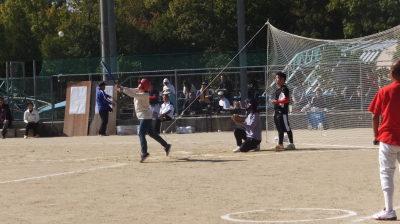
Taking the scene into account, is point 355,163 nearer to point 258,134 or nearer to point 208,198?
point 258,134

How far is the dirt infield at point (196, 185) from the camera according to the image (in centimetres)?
1092

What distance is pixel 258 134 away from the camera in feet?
65.5

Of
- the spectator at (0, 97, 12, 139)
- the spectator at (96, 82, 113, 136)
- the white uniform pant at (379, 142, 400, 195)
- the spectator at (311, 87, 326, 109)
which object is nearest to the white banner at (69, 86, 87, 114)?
the spectator at (96, 82, 113, 136)

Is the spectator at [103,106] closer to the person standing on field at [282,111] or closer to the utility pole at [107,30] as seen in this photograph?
the utility pole at [107,30]

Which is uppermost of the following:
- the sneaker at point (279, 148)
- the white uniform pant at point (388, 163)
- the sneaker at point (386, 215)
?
the white uniform pant at point (388, 163)

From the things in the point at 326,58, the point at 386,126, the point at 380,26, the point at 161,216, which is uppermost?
the point at 380,26

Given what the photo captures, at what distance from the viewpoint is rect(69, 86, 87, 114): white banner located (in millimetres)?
32406

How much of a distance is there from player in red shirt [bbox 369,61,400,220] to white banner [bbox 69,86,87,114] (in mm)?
22990

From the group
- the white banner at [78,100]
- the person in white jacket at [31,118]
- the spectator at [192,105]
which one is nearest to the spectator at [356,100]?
the spectator at [192,105]

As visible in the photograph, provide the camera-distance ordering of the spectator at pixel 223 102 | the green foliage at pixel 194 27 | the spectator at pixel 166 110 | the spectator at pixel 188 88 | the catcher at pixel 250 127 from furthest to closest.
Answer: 1. the green foliage at pixel 194 27
2. the spectator at pixel 188 88
3. the spectator at pixel 223 102
4. the spectator at pixel 166 110
5. the catcher at pixel 250 127

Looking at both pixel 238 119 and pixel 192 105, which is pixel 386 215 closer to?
pixel 238 119

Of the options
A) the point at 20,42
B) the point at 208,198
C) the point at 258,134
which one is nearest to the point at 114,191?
the point at 208,198

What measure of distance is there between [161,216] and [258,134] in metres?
9.32

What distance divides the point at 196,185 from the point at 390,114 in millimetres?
4630
